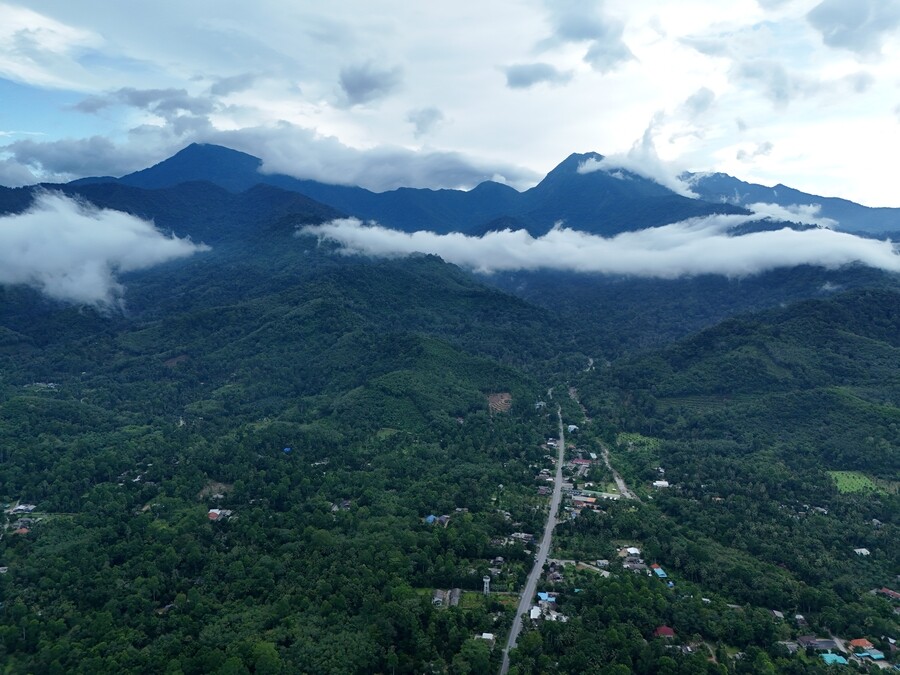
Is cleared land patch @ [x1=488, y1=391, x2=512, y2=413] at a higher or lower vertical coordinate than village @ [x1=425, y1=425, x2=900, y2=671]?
higher

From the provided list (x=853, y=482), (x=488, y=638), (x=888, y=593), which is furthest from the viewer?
(x=853, y=482)

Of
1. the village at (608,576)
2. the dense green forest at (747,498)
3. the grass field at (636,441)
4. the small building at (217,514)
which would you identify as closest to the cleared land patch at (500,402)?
the dense green forest at (747,498)

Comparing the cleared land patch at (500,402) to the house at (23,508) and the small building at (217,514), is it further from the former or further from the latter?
the house at (23,508)

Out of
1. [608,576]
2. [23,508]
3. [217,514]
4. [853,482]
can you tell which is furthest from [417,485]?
[853,482]

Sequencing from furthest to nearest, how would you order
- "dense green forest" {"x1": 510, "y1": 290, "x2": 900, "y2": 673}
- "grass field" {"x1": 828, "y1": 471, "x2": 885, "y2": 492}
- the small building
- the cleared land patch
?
the cleared land patch
"grass field" {"x1": 828, "y1": 471, "x2": 885, "y2": 492}
the small building
"dense green forest" {"x1": 510, "y1": 290, "x2": 900, "y2": 673}

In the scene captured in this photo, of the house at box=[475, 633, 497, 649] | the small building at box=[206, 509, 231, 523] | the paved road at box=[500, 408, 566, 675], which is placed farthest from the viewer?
the small building at box=[206, 509, 231, 523]

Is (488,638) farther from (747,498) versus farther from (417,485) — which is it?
(747,498)

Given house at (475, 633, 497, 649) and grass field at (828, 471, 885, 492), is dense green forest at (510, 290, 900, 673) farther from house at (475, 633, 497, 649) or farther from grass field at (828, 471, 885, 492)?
house at (475, 633, 497, 649)

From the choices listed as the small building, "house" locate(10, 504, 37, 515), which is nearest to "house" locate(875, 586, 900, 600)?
the small building

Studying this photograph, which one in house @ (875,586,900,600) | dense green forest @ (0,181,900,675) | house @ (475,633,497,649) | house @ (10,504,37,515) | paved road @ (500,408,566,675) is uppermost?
dense green forest @ (0,181,900,675)
